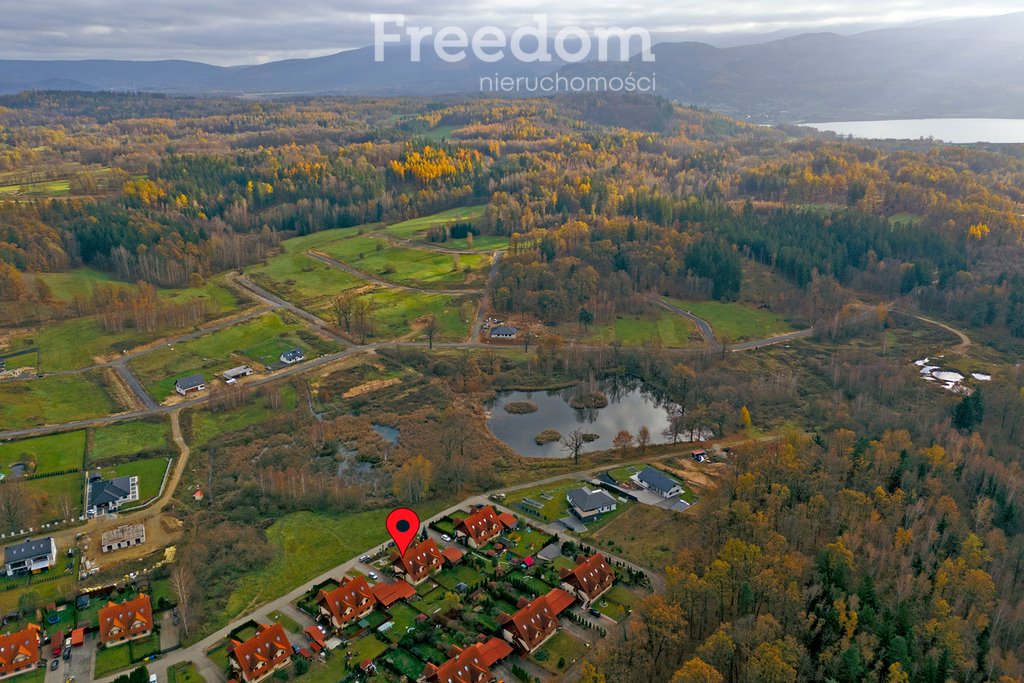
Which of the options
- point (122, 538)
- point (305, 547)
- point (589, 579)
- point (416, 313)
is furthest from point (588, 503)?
point (416, 313)

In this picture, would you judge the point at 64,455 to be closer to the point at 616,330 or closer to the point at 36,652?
the point at 36,652

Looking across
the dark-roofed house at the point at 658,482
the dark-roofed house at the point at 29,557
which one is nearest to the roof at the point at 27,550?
the dark-roofed house at the point at 29,557

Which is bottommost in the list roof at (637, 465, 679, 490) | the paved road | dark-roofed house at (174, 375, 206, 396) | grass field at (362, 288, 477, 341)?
roof at (637, 465, 679, 490)

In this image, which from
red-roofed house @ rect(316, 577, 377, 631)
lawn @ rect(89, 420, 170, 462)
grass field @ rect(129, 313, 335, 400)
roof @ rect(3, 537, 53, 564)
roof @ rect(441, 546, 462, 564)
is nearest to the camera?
red-roofed house @ rect(316, 577, 377, 631)

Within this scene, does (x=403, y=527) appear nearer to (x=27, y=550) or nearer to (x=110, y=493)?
(x=110, y=493)

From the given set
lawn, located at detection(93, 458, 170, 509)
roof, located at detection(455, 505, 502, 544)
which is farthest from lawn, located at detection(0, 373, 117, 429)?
roof, located at detection(455, 505, 502, 544)

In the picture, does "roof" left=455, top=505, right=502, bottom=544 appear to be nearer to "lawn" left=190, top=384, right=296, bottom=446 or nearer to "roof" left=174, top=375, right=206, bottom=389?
"lawn" left=190, top=384, right=296, bottom=446

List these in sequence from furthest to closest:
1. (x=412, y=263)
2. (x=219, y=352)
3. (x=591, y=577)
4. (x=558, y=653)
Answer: (x=412, y=263)
(x=219, y=352)
(x=591, y=577)
(x=558, y=653)

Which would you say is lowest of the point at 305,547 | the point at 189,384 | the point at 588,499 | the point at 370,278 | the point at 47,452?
the point at 305,547

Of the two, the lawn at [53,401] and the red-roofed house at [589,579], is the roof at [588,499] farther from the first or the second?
the lawn at [53,401]
